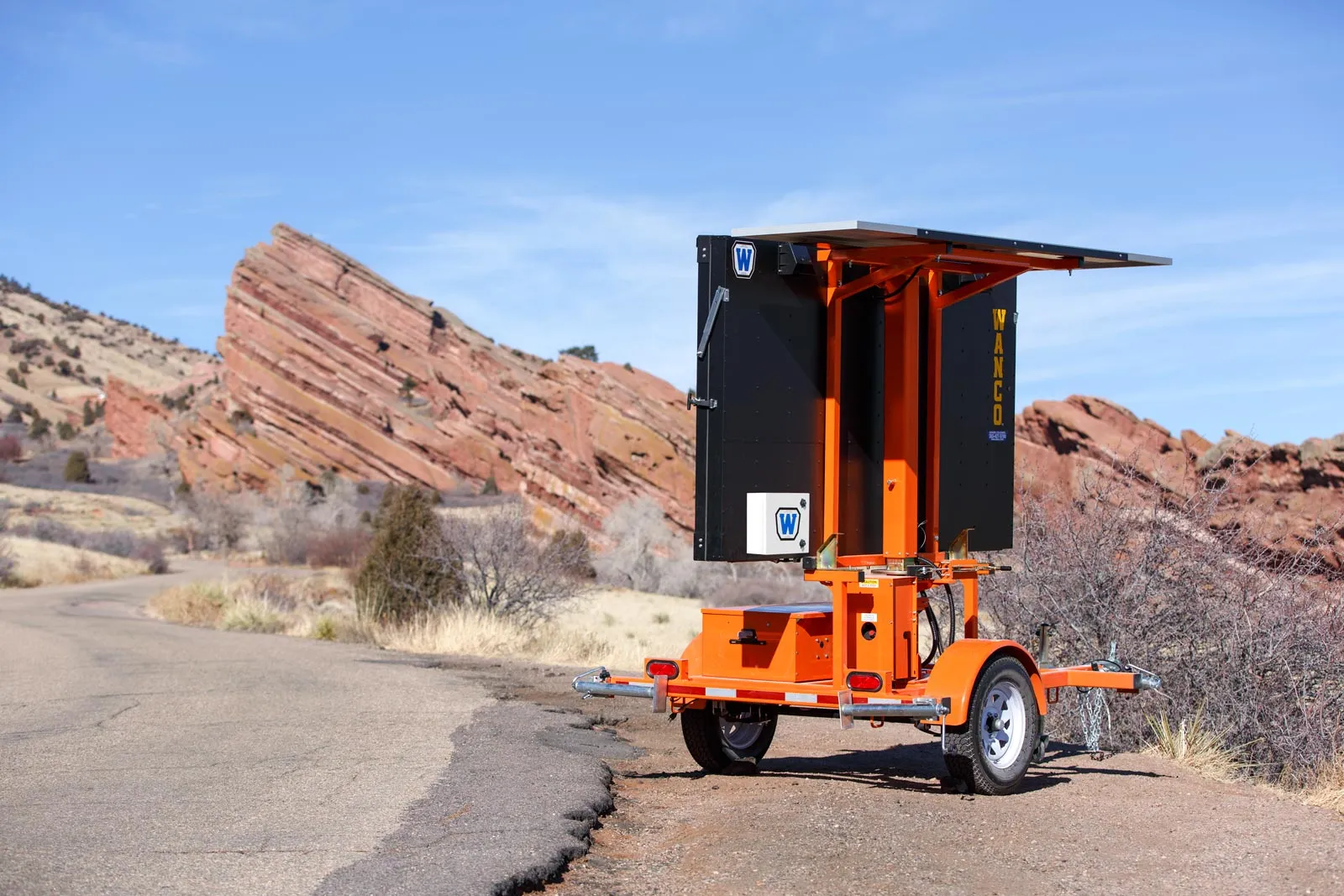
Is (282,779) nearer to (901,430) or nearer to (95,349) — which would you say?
(901,430)

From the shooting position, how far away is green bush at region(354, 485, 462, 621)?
74.7 feet

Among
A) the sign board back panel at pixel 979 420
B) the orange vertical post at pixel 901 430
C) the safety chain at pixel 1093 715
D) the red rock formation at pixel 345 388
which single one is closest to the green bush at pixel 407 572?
the safety chain at pixel 1093 715

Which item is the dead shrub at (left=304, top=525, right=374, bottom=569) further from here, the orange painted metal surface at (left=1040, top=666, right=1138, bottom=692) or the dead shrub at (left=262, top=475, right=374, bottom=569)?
the orange painted metal surface at (left=1040, top=666, right=1138, bottom=692)

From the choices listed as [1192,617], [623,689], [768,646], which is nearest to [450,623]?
[1192,617]

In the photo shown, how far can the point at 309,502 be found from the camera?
62438 millimetres

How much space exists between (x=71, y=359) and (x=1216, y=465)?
117m

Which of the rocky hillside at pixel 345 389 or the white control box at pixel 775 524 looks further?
the rocky hillside at pixel 345 389

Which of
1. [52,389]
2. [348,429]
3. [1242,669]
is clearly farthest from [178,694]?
[52,389]

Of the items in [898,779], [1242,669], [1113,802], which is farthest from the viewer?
[1242,669]

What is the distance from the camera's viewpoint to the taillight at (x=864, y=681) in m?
8.05

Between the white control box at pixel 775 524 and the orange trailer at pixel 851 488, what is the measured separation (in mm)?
11

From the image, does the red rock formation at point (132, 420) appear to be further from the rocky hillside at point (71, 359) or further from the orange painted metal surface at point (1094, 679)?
the orange painted metal surface at point (1094, 679)

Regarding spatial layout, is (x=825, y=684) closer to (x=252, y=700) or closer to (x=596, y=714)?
(x=596, y=714)

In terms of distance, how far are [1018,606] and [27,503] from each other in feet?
176
